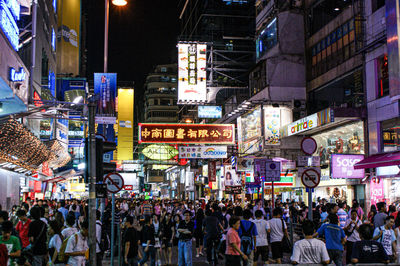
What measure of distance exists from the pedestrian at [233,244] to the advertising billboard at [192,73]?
32.4 m

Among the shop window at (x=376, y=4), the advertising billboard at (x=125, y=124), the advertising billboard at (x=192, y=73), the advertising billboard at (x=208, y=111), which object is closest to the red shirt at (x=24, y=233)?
the shop window at (x=376, y=4)

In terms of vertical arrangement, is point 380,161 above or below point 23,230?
above

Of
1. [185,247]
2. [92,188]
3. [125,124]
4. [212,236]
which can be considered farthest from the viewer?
[125,124]

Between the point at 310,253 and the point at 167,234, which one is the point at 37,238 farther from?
the point at 310,253

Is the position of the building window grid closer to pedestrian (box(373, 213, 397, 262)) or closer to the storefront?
the storefront

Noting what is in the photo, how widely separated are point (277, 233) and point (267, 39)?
28.7m

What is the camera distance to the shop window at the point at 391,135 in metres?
22.7

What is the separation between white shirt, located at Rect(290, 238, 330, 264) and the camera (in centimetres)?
718

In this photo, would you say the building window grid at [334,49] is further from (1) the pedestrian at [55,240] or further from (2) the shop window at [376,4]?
(1) the pedestrian at [55,240]

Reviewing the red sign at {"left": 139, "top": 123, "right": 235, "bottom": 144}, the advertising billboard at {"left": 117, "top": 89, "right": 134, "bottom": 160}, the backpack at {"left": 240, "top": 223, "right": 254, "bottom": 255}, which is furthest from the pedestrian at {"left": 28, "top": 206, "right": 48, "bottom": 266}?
the advertising billboard at {"left": 117, "top": 89, "right": 134, "bottom": 160}

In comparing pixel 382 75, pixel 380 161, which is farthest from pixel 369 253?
pixel 382 75

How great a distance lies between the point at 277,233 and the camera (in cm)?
1243

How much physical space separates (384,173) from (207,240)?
12.0 m

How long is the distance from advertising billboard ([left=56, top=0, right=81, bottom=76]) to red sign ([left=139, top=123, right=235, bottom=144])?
19.7 meters
